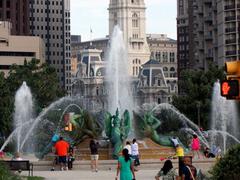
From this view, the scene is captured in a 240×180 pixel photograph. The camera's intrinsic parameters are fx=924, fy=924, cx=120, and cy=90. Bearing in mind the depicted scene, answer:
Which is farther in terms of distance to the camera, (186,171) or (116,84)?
(116,84)

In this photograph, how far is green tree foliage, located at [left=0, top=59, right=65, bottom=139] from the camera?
266 feet

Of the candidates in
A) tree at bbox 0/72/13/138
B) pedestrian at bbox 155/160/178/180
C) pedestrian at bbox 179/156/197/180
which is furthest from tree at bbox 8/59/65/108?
pedestrian at bbox 179/156/197/180

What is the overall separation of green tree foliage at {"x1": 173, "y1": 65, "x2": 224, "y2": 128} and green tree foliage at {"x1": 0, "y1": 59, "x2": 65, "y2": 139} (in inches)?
560

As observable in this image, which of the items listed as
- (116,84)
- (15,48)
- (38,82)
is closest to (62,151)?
(116,84)

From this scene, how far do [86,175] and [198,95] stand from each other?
50.9 m

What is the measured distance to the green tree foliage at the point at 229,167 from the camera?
2211cm

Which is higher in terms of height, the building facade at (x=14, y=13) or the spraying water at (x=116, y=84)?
the building facade at (x=14, y=13)

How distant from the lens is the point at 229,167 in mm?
22297

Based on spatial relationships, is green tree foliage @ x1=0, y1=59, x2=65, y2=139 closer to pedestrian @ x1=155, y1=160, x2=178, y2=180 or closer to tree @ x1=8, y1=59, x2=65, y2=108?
tree @ x1=8, y1=59, x2=65, y2=108

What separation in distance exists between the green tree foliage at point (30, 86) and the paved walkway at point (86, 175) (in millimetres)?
42417

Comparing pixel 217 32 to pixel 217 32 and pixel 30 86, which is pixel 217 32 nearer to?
pixel 217 32

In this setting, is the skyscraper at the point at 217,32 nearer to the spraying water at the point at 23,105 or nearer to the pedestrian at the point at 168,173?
the spraying water at the point at 23,105

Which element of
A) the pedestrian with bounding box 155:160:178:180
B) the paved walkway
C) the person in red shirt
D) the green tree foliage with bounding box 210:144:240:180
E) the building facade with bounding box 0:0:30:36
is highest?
the building facade with bounding box 0:0:30:36

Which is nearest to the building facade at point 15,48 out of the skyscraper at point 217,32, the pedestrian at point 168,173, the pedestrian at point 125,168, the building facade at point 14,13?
the building facade at point 14,13
